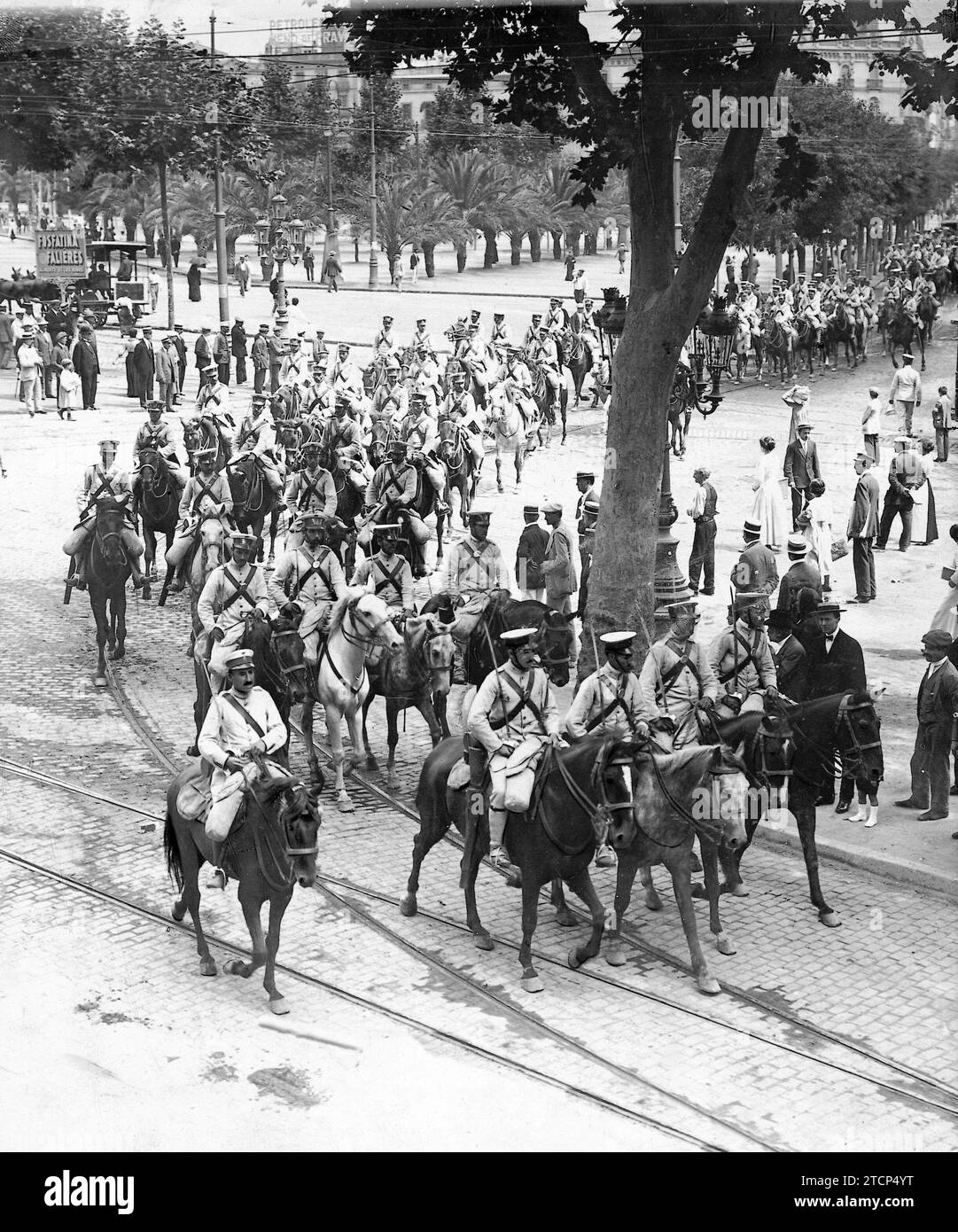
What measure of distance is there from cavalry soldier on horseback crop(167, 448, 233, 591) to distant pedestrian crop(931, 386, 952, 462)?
1603 cm

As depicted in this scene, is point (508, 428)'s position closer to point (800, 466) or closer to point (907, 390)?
point (800, 466)

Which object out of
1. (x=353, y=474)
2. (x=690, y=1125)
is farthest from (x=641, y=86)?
(x=690, y=1125)

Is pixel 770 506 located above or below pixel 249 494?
below

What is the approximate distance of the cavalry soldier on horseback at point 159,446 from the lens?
70.3ft

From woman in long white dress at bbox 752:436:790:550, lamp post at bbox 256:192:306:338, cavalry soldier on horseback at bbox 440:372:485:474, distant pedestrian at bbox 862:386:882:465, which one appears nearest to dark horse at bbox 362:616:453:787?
woman in long white dress at bbox 752:436:790:550

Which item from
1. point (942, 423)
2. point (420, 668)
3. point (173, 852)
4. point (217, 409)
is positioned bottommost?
point (173, 852)

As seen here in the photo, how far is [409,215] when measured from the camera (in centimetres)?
6000

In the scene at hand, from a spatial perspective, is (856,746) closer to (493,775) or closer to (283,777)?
(493,775)

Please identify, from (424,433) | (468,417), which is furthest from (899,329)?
(424,433)

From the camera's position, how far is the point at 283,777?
34.8 ft

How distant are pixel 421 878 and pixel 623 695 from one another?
245cm

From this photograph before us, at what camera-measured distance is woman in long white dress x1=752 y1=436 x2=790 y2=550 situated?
2084 cm

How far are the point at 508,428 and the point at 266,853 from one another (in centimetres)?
1850
